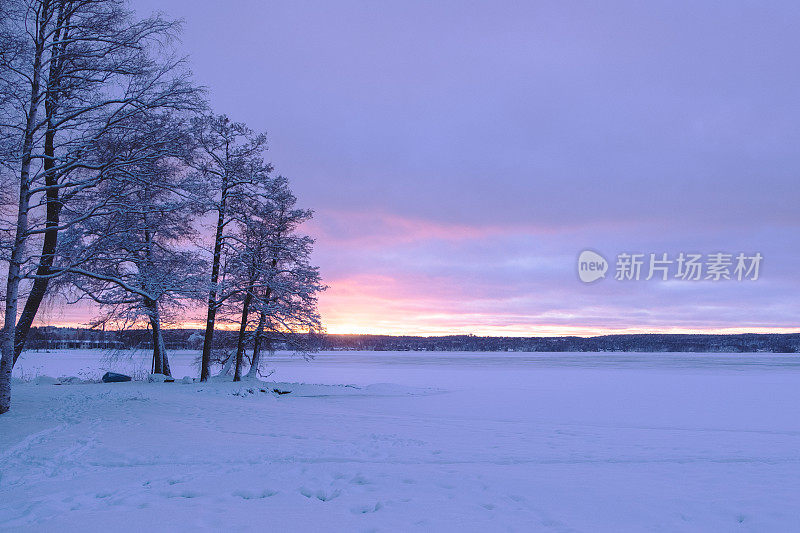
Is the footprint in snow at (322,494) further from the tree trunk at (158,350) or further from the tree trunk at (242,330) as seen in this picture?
the tree trunk at (242,330)

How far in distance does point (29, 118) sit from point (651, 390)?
1156 inches

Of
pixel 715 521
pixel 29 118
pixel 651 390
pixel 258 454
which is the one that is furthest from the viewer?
pixel 651 390

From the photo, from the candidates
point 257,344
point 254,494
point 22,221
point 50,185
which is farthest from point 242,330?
point 254,494

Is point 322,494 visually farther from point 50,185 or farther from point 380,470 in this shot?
point 50,185

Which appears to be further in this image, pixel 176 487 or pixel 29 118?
pixel 29 118

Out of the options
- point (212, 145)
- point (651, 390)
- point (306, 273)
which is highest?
point (212, 145)

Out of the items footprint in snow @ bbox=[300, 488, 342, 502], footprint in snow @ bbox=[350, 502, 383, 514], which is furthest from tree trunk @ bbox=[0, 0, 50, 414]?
footprint in snow @ bbox=[350, 502, 383, 514]

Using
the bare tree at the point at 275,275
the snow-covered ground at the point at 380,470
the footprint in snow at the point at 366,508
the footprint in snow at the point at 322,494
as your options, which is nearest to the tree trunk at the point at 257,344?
the bare tree at the point at 275,275

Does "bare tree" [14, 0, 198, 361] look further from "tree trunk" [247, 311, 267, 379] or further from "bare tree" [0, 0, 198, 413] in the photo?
"tree trunk" [247, 311, 267, 379]

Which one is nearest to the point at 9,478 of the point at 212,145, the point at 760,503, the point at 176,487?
the point at 176,487

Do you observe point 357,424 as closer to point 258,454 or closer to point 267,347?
point 258,454

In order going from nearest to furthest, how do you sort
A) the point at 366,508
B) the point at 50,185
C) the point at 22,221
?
1. the point at 366,508
2. the point at 22,221
3. the point at 50,185

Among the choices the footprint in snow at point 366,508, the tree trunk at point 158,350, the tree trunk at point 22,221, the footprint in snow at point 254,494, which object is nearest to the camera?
the footprint in snow at point 366,508

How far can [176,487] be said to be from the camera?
6.98 metres
